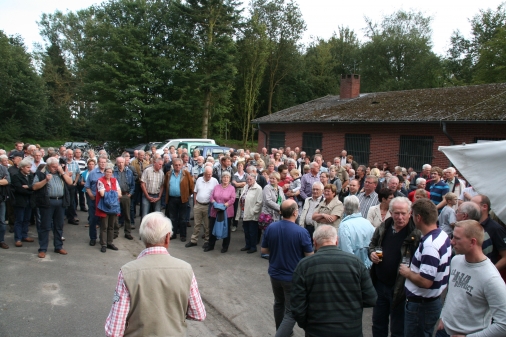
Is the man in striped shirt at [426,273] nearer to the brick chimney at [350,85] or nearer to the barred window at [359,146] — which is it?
the barred window at [359,146]

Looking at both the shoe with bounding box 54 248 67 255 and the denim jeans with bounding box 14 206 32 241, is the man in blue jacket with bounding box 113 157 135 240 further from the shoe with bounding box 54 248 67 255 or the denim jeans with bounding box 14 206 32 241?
the denim jeans with bounding box 14 206 32 241

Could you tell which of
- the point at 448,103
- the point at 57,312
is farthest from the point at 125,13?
the point at 57,312

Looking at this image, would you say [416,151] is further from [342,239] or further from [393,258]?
[393,258]

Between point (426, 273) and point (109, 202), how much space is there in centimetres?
666

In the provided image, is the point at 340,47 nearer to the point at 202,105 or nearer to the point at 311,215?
the point at 202,105

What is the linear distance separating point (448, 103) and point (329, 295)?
1839 cm

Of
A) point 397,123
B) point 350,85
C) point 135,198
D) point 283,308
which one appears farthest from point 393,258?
point 350,85

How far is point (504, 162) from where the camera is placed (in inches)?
168

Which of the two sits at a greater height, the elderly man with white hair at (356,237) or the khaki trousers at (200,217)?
the elderly man with white hair at (356,237)

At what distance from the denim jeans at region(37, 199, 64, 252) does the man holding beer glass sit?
6195 millimetres

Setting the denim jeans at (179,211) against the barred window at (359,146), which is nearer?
the denim jeans at (179,211)

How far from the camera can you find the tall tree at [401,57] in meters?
43.6

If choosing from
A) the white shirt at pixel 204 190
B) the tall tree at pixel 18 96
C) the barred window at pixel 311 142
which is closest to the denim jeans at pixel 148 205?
the white shirt at pixel 204 190

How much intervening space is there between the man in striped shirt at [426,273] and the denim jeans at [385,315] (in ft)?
1.55
